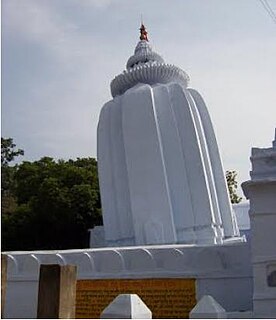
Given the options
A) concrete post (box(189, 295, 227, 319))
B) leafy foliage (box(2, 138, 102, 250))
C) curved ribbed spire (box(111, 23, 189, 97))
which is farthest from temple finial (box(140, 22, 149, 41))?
concrete post (box(189, 295, 227, 319))

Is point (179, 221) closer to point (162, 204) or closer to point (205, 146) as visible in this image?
point (162, 204)

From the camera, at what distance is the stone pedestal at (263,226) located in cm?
742

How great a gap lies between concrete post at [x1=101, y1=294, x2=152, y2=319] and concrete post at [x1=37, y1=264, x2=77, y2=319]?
0.87 m

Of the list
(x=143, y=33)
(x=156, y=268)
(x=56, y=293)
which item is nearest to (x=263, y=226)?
(x=156, y=268)

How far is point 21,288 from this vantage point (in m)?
10.3

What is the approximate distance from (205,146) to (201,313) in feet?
28.9

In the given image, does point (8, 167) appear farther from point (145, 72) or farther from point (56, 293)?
point (56, 293)

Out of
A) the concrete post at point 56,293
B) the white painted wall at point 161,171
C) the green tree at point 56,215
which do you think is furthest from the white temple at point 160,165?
the concrete post at point 56,293

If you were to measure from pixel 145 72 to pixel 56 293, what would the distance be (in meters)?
11.1

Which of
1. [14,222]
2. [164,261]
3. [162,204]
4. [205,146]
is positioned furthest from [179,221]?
[14,222]

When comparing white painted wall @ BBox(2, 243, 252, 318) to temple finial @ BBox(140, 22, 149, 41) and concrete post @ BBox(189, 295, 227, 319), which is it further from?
temple finial @ BBox(140, 22, 149, 41)

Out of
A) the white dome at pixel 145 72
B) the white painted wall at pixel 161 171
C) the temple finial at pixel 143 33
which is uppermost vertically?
the temple finial at pixel 143 33

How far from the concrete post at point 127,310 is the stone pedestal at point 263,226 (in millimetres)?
3187

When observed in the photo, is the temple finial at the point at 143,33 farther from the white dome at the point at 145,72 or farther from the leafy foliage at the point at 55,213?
the leafy foliage at the point at 55,213
